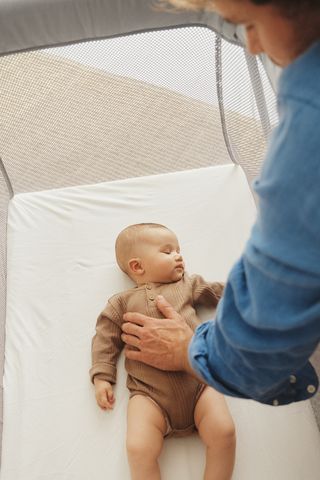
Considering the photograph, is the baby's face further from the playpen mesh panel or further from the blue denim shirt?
the blue denim shirt

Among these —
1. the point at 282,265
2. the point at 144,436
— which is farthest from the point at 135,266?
the point at 282,265

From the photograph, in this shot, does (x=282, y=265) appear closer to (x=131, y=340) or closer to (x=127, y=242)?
(x=131, y=340)

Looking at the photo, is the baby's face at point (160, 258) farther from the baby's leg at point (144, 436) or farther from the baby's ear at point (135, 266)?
the baby's leg at point (144, 436)

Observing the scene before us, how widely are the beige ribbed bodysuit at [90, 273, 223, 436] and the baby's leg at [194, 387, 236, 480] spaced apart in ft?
0.08

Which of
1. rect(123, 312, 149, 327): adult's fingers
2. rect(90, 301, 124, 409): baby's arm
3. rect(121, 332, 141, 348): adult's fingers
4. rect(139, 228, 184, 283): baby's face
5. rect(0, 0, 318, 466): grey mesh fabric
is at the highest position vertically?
rect(0, 0, 318, 466): grey mesh fabric

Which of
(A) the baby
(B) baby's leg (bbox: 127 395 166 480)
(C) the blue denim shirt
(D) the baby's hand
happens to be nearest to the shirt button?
(C) the blue denim shirt

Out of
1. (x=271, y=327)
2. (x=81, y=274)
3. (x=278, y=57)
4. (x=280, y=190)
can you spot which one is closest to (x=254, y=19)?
(x=278, y=57)

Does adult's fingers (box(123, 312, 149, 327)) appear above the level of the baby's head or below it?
below

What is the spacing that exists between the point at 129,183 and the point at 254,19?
1022 mm

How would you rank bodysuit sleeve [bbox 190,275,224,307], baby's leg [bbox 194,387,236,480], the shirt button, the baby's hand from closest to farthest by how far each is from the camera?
the shirt button → baby's leg [bbox 194,387,236,480] → the baby's hand → bodysuit sleeve [bbox 190,275,224,307]

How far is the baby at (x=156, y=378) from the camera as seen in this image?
95cm

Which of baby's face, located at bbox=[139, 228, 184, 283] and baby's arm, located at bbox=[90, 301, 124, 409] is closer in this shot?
baby's arm, located at bbox=[90, 301, 124, 409]

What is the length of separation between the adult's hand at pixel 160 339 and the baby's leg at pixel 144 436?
79 millimetres

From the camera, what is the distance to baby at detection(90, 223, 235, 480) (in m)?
0.95
